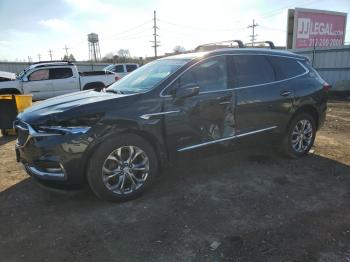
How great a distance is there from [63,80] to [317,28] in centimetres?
1696

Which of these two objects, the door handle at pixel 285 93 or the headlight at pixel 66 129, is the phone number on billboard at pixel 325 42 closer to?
the door handle at pixel 285 93

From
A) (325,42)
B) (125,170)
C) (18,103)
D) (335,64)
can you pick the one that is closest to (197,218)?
(125,170)

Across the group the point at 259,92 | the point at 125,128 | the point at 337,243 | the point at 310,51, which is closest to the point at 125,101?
the point at 125,128

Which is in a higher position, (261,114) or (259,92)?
(259,92)

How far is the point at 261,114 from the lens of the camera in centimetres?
480

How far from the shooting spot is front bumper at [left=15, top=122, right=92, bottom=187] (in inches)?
136

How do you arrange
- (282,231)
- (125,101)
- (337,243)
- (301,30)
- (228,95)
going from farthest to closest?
(301,30)
(228,95)
(125,101)
(282,231)
(337,243)

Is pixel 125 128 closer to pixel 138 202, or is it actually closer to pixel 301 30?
pixel 138 202

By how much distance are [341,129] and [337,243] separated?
17.5 ft

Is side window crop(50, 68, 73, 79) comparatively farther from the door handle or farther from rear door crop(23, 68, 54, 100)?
the door handle

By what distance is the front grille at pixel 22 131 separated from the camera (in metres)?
3.76

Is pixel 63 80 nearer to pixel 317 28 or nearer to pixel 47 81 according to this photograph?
pixel 47 81

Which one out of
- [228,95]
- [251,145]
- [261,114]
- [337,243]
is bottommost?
[337,243]

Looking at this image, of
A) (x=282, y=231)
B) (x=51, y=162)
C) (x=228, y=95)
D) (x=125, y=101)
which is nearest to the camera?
(x=282, y=231)
